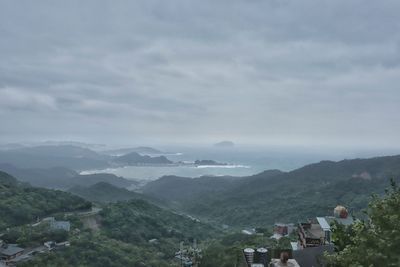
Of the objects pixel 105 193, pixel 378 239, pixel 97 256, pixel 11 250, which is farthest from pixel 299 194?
pixel 378 239

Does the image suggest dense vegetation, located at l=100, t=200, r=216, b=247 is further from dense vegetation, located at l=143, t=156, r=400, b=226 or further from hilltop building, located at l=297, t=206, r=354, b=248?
hilltop building, located at l=297, t=206, r=354, b=248

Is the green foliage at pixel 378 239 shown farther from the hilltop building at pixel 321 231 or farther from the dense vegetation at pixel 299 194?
the dense vegetation at pixel 299 194

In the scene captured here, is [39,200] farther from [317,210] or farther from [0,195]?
[317,210]

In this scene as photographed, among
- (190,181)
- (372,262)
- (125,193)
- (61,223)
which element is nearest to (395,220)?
(372,262)

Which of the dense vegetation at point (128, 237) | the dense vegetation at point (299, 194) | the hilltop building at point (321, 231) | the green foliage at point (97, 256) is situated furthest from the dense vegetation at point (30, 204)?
the hilltop building at point (321, 231)

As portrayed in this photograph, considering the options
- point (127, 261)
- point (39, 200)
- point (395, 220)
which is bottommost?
point (127, 261)

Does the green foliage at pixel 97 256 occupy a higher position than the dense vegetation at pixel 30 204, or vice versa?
the dense vegetation at pixel 30 204

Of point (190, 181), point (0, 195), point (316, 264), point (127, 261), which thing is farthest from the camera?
point (190, 181)
